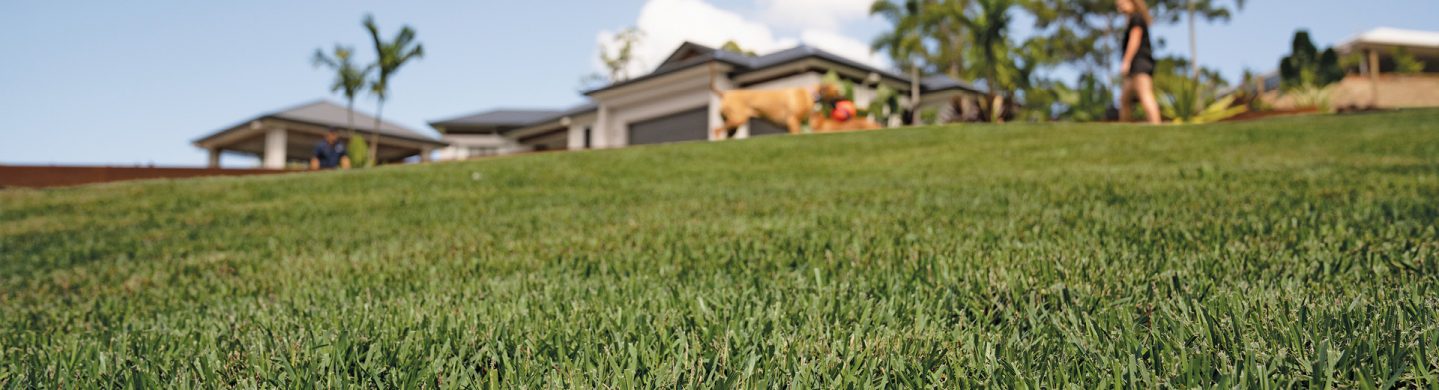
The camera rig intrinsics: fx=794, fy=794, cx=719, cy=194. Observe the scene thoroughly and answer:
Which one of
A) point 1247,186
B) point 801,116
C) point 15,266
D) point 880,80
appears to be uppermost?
point 880,80

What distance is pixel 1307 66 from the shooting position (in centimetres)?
2130

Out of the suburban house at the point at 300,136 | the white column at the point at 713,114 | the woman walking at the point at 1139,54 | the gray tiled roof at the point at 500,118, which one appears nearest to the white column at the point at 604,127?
the white column at the point at 713,114

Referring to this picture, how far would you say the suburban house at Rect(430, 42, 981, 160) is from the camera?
86.3 ft

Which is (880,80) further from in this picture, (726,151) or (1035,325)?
(1035,325)

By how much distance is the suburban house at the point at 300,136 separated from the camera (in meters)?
31.8

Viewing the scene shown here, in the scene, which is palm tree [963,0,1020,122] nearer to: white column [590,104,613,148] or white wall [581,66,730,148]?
white wall [581,66,730,148]

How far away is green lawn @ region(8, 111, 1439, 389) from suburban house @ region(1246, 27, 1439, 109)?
1935 centimetres

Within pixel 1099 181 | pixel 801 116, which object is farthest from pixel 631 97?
pixel 1099 181

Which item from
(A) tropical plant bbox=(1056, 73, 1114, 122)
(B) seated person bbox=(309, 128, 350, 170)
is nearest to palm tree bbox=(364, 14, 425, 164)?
(B) seated person bbox=(309, 128, 350, 170)

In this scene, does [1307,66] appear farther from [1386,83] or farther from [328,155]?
[328,155]

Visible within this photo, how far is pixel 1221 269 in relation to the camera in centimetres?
239

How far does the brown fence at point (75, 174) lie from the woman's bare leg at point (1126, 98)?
18165mm

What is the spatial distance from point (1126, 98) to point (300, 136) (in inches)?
1257

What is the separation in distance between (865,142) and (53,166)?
587 inches
